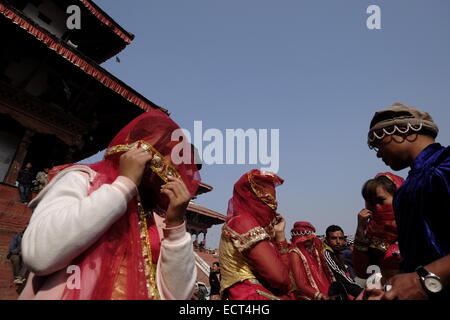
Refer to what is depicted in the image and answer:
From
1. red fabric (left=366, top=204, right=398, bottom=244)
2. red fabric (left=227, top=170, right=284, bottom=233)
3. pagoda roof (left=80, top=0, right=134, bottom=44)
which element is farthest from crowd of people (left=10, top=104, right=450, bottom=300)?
pagoda roof (left=80, top=0, right=134, bottom=44)

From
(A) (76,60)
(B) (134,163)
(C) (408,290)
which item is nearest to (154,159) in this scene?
(B) (134,163)

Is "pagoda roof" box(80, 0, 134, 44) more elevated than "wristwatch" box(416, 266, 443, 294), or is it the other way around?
"pagoda roof" box(80, 0, 134, 44)

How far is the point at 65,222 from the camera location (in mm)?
873

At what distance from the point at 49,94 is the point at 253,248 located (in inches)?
355

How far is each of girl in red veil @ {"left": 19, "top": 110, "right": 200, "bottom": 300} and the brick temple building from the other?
247 inches

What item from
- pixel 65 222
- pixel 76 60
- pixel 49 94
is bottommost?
pixel 65 222

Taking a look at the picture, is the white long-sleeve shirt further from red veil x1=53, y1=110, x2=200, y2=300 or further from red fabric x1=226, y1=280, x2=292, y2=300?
red fabric x1=226, y1=280, x2=292, y2=300

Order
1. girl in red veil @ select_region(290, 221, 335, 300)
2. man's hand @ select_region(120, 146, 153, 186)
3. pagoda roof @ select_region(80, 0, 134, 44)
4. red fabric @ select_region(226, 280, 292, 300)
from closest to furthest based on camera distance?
1. man's hand @ select_region(120, 146, 153, 186)
2. red fabric @ select_region(226, 280, 292, 300)
3. girl in red veil @ select_region(290, 221, 335, 300)
4. pagoda roof @ select_region(80, 0, 134, 44)

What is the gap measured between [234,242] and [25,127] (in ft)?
26.8

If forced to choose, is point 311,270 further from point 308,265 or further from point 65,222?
point 65,222

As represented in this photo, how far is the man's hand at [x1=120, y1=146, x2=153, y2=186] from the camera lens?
109 centimetres

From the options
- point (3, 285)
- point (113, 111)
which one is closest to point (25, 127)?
point (113, 111)

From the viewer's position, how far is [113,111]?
31.4ft
